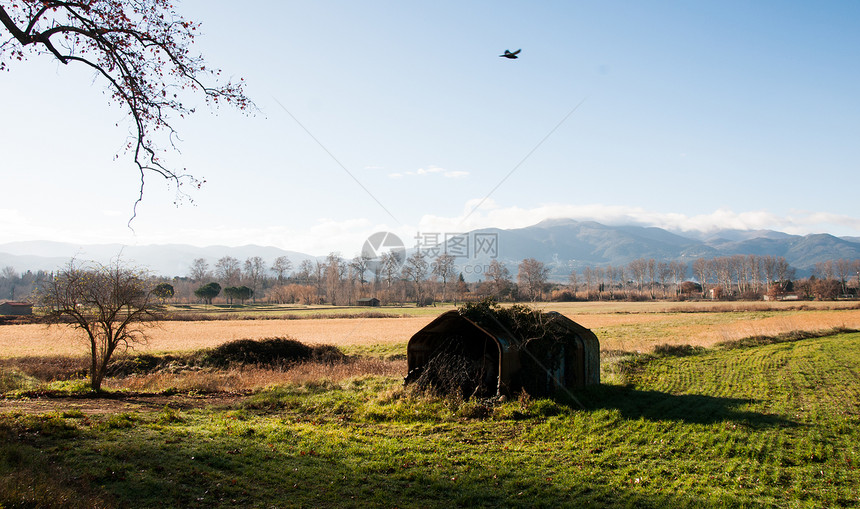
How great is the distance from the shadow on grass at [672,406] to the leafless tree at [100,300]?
13626 mm

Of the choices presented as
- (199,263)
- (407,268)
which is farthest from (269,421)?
(199,263)

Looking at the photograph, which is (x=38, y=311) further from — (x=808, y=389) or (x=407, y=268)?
(x=407, y=268)

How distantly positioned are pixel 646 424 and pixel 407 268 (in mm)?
101988

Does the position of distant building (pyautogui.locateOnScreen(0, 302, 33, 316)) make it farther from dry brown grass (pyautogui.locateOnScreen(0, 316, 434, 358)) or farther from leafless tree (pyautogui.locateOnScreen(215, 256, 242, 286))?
leafless tree (pyautogui.locateOnScreen(215, 256, 242, 286))

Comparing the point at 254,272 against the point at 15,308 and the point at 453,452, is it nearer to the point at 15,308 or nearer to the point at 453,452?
the point at 15,308

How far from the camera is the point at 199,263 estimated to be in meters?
152

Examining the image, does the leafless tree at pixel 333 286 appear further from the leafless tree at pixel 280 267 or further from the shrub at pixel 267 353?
the shrub at pixel 267 353

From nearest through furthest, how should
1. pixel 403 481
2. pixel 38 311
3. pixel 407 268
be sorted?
pixel 403 481
pixel 38 311
pixel 407 268

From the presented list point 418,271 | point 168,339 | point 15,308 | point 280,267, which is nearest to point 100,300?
point 168,339

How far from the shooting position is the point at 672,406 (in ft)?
40.2

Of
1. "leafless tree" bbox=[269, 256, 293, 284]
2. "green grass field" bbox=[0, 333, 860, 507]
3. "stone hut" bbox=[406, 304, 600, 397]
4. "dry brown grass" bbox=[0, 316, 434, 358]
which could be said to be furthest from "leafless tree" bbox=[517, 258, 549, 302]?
"leafless tree" bbox=[269, 256, 293, 284]

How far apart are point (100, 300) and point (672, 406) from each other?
54.5 feet

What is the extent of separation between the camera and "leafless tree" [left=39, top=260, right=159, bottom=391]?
47.2 ft

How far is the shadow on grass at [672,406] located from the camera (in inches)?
435
